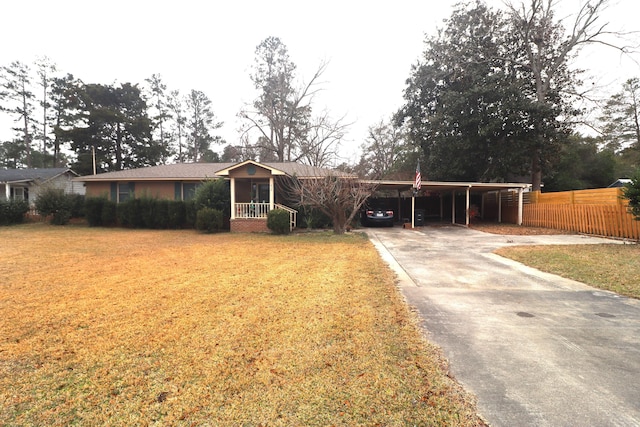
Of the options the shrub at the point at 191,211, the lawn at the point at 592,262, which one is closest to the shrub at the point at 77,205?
the shrub at the point at 191,211

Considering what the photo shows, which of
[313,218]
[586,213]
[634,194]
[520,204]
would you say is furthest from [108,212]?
[586,213]

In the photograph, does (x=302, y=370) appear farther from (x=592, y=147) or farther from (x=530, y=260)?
(x=592, y=147)

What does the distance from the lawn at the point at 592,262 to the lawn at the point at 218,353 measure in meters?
3.40

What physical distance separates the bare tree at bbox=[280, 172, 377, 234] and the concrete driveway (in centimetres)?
648

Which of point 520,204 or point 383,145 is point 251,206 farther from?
point 383,145

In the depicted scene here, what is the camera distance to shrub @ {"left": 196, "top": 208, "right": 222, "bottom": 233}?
13.3 metres

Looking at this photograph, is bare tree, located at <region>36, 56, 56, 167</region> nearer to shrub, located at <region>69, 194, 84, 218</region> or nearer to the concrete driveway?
shrub, located at <region>69, 194, 84, 218</region>

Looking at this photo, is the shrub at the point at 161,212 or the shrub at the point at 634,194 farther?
the shrub at the point at 161,212

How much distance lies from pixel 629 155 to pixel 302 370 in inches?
1469

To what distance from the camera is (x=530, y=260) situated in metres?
7.04

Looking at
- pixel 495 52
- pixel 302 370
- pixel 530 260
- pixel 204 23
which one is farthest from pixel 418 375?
pixel 495 52

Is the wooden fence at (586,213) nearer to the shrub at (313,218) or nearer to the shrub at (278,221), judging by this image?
the shrub at (313,218)

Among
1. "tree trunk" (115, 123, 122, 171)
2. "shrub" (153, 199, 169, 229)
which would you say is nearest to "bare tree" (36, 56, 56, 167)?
"tree trunk" (115, 123, 122, 171)

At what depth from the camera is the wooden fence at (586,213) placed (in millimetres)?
10234
